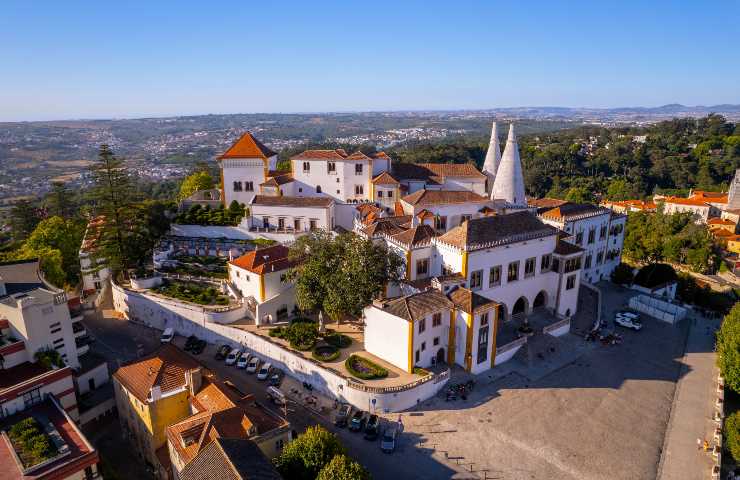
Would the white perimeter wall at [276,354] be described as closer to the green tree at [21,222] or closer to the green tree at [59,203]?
the green tree at [21,222]

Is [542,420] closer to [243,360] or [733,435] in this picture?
[733,435]

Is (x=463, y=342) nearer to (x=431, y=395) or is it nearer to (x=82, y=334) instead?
(x=431, y=395)

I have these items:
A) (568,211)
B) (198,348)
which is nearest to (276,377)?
(198,348)

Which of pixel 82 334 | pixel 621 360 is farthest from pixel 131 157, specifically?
pixel 621 360

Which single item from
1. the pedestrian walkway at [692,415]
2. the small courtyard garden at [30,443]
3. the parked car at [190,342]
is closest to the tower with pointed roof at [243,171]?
the parked car at [190,342]

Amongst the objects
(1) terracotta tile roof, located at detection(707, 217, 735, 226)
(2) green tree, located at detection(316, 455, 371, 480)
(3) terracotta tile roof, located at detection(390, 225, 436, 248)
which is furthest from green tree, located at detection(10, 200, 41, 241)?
(1) terracotta tile roof, located at detection(707, 217, 735, 226)

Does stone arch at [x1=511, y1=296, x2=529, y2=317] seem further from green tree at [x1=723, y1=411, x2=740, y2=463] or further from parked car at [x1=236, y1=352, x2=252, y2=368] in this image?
parked car at [x1=236, y1=352, x2=252, y2=368]
